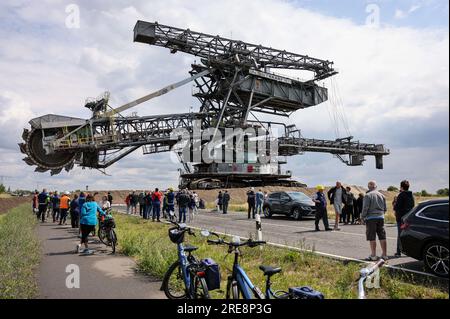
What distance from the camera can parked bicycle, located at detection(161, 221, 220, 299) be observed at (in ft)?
17.8

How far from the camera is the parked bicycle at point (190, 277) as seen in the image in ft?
17.8

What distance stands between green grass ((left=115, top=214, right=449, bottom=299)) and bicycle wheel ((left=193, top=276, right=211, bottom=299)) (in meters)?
1.04

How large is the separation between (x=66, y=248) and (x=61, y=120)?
22386 millimetres

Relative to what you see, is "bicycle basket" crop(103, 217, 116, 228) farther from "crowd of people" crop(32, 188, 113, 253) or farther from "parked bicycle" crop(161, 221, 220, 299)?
"parked bicycle" crop(161, 221, 220, 299)

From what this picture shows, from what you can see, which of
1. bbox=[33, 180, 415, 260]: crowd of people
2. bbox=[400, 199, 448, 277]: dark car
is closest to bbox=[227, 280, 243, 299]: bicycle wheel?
bbox=[33, 180, 415, 260]: crowd of people

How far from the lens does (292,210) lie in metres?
21.0

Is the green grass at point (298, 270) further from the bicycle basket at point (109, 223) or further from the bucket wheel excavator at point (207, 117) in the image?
the bucket wheel excavator at point (207, 117)

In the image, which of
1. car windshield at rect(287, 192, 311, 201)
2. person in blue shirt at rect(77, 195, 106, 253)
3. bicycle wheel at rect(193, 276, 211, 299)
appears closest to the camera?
bicycle wheel at rect(193, 276, 211, 299)

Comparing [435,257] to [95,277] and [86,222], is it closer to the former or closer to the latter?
[95,277]

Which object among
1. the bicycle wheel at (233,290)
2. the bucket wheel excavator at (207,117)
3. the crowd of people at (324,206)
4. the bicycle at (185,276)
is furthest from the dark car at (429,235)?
the bucket wheel excavator at (207,117)

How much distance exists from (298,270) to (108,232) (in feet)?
19.6

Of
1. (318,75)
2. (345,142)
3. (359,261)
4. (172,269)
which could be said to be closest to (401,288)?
(359,261)

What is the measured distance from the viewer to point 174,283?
21.2 ft

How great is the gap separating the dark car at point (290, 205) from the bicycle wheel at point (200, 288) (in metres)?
15.4
